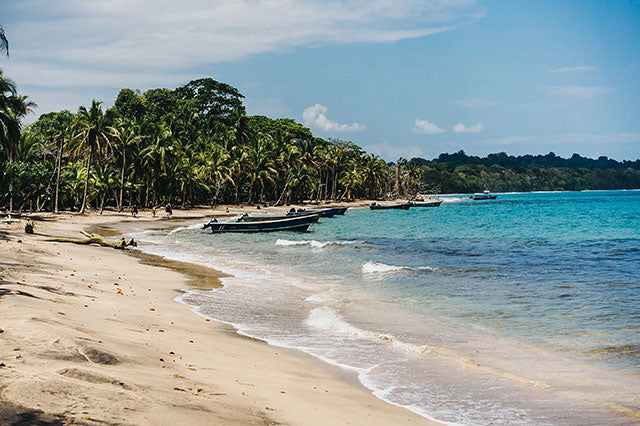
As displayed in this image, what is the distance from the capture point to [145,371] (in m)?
6.83

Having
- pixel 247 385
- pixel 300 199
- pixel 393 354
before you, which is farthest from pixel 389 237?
pixel 300 199

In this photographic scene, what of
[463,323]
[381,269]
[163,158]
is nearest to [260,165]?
[163,158]

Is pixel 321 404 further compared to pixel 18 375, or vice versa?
pixel 321 404

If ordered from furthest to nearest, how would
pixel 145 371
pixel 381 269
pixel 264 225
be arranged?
pixel 264 225 < pixel 381 269 < pixel 145 371

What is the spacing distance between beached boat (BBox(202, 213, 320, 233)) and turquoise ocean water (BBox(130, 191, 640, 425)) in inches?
612

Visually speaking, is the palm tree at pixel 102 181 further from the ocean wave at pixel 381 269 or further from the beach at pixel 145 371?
the beach at pixel 145 371

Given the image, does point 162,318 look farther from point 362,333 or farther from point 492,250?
point 492,250

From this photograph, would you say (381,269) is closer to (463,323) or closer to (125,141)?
(463,323)

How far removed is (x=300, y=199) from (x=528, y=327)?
98.2 meters

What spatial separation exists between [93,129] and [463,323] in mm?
48809

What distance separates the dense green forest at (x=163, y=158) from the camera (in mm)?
51781

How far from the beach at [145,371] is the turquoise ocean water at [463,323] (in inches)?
39.1

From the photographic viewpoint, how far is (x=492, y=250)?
32.8m

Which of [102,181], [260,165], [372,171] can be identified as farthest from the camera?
[372,171]
